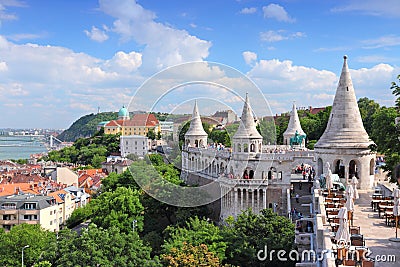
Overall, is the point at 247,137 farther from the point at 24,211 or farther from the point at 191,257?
the point at 24,211

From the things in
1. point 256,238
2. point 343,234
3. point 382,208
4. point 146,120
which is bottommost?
point 256,238

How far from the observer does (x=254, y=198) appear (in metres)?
35.8

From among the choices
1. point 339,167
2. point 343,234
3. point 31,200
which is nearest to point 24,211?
point 31,200

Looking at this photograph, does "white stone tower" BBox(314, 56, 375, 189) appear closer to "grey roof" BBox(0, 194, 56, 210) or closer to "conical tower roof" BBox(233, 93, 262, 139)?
"conical tower roof" BBox(233, 93, 262, 139)

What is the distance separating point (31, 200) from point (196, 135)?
16687 mm

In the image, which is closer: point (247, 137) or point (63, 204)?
point (247, 137)

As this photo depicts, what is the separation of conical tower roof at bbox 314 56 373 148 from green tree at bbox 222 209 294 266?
19.5 feet

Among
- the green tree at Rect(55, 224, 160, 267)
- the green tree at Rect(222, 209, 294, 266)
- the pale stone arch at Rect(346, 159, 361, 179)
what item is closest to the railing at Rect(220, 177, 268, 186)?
the green tree at Rect(222, 209, 294, 266)

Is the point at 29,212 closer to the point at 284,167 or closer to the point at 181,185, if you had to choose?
the point at 181,185

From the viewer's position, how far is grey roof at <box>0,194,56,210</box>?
4469 centimetres

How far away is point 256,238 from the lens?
26.9 meters

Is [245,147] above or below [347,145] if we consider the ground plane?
below

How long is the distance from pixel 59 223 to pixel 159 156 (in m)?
13.1

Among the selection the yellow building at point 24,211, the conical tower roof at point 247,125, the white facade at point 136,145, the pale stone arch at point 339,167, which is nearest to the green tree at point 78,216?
the yellow building at point 24,211
